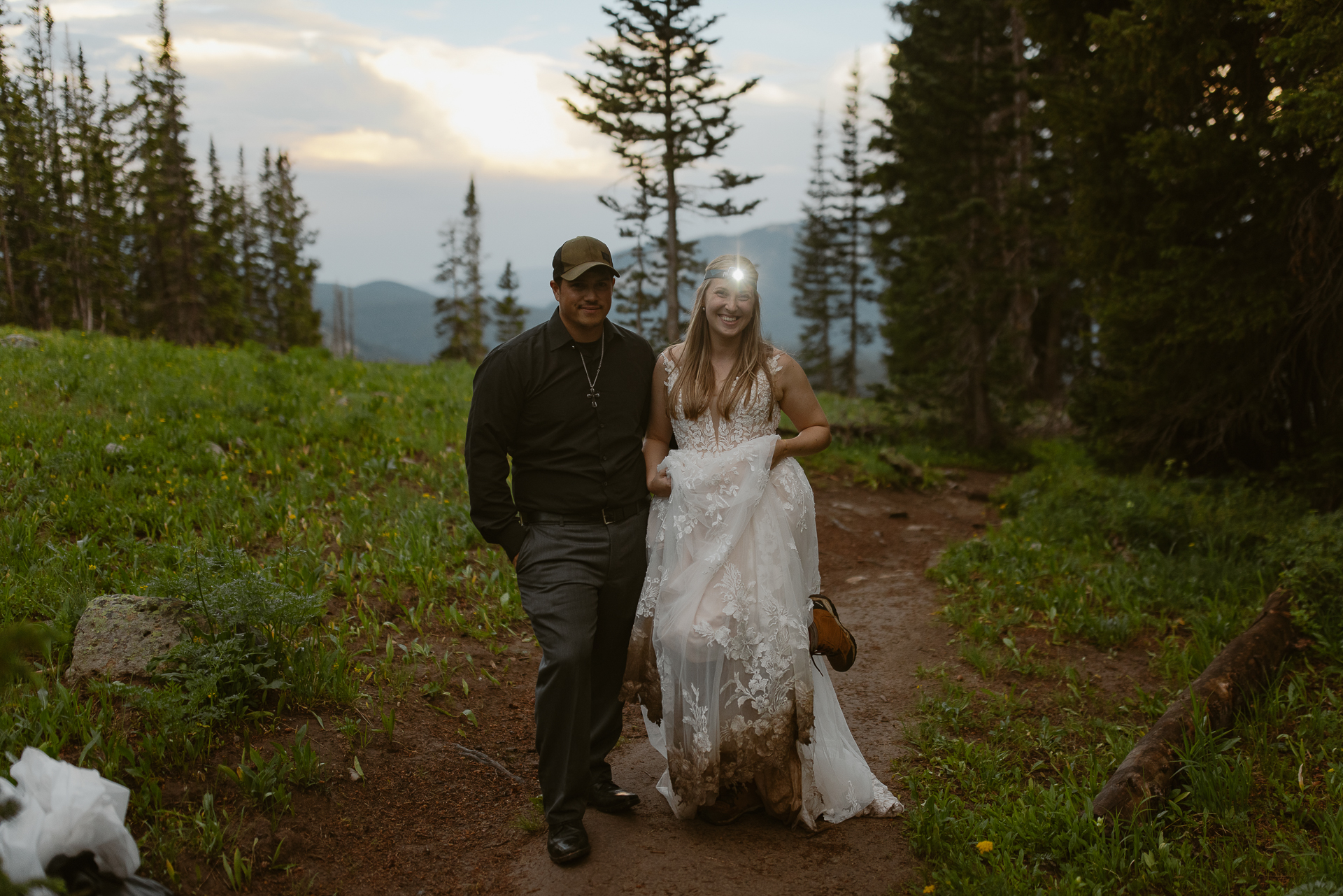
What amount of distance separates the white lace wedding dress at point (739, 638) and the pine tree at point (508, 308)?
4735 centimetres

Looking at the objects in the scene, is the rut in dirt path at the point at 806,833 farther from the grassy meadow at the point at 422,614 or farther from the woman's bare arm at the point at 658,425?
the woman's bare arm at the point at 658,425

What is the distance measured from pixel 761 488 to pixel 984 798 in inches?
82.3

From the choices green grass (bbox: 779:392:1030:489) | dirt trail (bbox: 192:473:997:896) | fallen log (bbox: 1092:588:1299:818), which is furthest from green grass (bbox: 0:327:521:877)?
green grass (bbox: 779:392:1030:489)

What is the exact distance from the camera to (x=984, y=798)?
422 centimetres

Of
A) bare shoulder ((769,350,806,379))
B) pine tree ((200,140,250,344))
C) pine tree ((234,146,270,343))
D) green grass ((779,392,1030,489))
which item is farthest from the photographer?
pine tree ((234,146,270,343))

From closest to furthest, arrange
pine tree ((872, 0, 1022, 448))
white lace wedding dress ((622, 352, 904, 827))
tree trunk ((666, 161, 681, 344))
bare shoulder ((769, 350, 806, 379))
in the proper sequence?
white lace wedding dress ((622, 352, 904, 827))
bare shoulder ((769, 350, 806, 379))
pine tree ((872, 0, 1022, 448))
tree trunk ((666, 161, 681, 344))

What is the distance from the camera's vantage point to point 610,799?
160 inches

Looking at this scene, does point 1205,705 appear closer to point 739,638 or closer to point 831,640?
point 831,640

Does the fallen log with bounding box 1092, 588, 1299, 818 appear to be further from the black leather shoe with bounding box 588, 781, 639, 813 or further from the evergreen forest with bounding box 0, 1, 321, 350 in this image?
the evergreen forest with bounding box 0, 1, 321, 350

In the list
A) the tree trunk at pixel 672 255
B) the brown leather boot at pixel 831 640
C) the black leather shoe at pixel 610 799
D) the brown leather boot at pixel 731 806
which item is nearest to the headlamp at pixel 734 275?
the brown leather boot at pixel 831 640

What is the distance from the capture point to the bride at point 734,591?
3764mm

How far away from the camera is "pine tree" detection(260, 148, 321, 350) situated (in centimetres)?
4694

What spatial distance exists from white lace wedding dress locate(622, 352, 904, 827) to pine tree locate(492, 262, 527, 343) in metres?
47.4

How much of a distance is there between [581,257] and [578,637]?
5.94 feet
